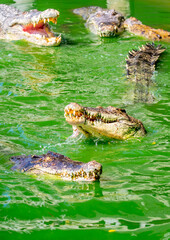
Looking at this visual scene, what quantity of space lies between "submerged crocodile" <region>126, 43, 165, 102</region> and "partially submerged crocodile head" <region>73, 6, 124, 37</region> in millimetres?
2592

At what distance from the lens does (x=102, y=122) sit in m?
5.43

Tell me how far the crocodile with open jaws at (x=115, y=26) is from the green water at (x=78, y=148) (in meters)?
1.77

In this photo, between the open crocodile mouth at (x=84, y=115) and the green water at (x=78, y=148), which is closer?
the green water at (x=78, y=148)

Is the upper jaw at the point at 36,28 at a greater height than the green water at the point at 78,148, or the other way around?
the upper jaw at the point at 36,28

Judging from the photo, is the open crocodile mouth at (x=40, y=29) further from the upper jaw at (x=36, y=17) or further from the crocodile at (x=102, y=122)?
the crocodile at (x=102, y=122)

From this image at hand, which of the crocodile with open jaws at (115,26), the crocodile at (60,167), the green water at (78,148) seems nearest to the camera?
the green water at (78,148)

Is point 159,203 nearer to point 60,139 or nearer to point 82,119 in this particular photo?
point 82,119

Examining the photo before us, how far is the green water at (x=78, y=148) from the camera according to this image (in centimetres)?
346

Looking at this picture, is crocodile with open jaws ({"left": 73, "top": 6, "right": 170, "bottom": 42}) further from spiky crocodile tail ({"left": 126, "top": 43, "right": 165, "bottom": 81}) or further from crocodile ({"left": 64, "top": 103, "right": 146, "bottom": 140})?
crocodile ({"left": 64, "top": 103, "right": 146, "bottom": 140})

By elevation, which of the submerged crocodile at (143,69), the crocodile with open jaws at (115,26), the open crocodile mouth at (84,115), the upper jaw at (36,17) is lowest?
the submerged crocodile at (143,69)

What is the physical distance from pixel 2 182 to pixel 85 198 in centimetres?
97

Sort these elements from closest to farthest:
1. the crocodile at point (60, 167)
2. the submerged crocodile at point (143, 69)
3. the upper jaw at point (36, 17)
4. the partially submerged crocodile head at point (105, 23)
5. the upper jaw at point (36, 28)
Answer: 1. the crocodile at point (60, 167)
2. the submerged crocodile at point (143, 69)
3. the upper jaw at point (36, 17)
4. the upper jaw at point (36, 28)
5. the partially submerged crocodile head at point (105, 23)

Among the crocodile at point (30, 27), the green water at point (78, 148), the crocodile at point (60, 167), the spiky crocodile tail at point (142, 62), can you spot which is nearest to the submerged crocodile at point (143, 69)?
the spiky crocodile tail at point (142, 62)

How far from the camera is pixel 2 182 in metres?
4.27
